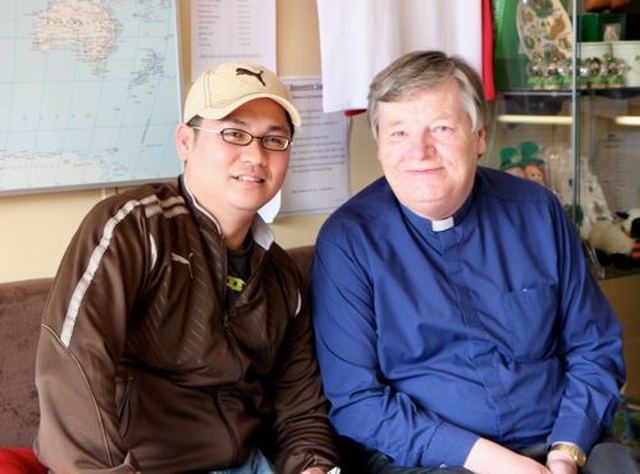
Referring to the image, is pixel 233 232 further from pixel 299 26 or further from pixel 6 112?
pixel 299 26

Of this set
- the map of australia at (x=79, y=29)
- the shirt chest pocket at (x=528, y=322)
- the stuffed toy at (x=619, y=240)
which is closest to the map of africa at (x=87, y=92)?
the map of australia at (x=79, y=29)

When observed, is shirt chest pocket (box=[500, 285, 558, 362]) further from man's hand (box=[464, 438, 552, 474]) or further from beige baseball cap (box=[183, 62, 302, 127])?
beige baseball cap (box=[183, 62, 302, 127])

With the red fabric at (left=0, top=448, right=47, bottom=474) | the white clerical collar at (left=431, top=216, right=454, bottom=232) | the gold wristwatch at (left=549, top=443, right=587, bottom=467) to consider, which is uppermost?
the white clerical collar at (left=431, top=216, right=454, bottom=232)

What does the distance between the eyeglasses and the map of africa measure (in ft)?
1.37

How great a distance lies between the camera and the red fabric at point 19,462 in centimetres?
168

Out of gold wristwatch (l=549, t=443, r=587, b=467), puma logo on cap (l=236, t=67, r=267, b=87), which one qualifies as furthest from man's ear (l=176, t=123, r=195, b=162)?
gold wristwatch (l=549, t=443, r=587, b=467)

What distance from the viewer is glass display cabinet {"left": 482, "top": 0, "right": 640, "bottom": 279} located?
105 inches

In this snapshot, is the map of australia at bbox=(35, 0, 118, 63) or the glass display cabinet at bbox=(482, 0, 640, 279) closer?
the map of australia at bbox=(35, 0, 118, 63)

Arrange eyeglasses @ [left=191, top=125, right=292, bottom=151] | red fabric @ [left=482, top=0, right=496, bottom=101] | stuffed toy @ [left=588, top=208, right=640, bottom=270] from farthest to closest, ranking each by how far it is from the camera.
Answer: stuffed toy @ [left=588, top=208, right=640, bottom=270], red fabric @ [left=482, top=0, right=496, bottom=101], eyeglasses @ [left=191, top=125, right=292, bottom=151]

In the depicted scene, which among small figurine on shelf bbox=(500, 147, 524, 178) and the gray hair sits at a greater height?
the gray hair

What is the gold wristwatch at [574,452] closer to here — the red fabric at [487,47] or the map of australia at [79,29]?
the red fabric at [487,47]

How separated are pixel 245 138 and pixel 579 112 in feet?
4.22

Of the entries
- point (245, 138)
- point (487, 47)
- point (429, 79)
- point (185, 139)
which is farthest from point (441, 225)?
point (487, 47)

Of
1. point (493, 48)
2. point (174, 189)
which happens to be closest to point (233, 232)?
point (174, 189)
